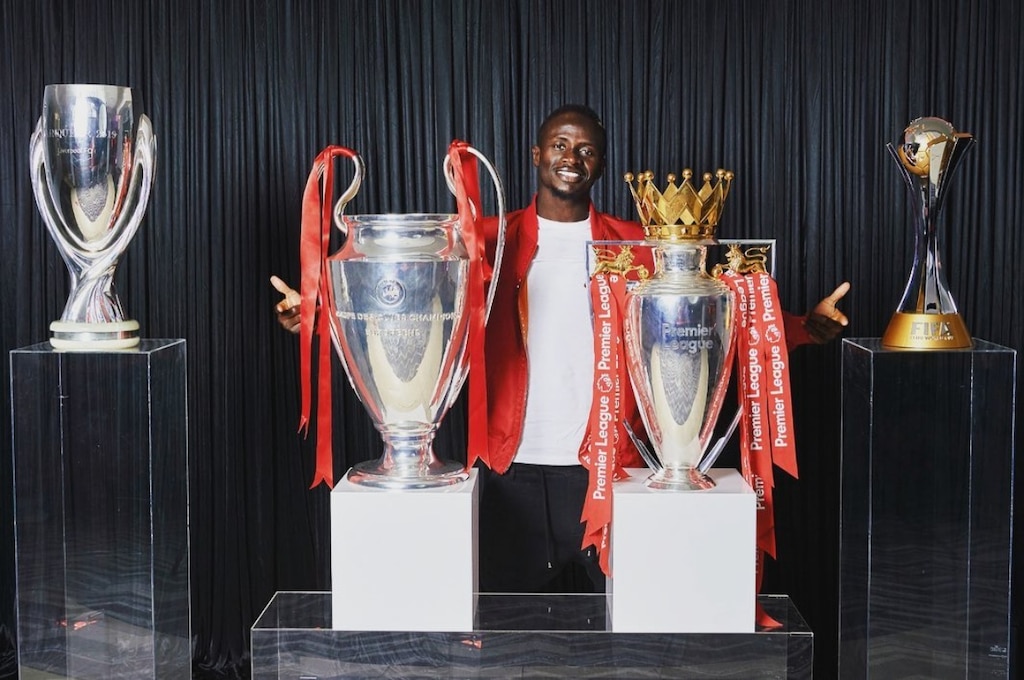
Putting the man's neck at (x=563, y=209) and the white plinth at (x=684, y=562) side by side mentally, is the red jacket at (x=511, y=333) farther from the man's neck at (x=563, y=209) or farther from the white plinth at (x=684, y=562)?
the white plinth at (x=684, y=562)

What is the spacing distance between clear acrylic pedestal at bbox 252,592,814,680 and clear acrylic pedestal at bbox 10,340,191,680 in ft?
1.10

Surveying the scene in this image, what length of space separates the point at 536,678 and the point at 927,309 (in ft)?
2.81

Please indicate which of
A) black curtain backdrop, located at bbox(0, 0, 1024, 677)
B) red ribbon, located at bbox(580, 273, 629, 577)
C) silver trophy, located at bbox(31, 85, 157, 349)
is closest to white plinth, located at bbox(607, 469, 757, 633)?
red ribbon, located at bbox(580, 273, 629, 577)

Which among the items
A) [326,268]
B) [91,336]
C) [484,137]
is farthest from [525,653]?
[484,137]

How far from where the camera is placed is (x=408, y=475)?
6.16 feet

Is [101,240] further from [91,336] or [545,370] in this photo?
[545,370]

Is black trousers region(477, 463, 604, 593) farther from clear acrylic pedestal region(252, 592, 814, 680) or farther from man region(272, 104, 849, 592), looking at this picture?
clear acrylic pedestal region(252, 592, 814, 680)

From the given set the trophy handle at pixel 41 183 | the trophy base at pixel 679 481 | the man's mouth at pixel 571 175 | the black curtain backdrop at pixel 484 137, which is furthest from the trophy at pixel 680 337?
the black curtain backdrop at pixel 484 137

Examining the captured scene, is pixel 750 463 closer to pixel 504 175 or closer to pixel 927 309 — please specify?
pixel 927 309

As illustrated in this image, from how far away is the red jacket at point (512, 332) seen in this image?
2.37 m

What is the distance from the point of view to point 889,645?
1.96 m

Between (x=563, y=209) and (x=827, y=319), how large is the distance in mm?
554

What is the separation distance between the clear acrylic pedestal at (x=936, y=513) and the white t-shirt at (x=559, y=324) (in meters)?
0.62

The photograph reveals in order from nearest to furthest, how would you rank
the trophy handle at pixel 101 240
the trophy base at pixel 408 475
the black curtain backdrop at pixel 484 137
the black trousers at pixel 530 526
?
the trophy base at pixel 408 475
the trophy handle at pixel 101 240
the black trousers at pixel 530 526
the black curtain backdrop at pixel 484 137
